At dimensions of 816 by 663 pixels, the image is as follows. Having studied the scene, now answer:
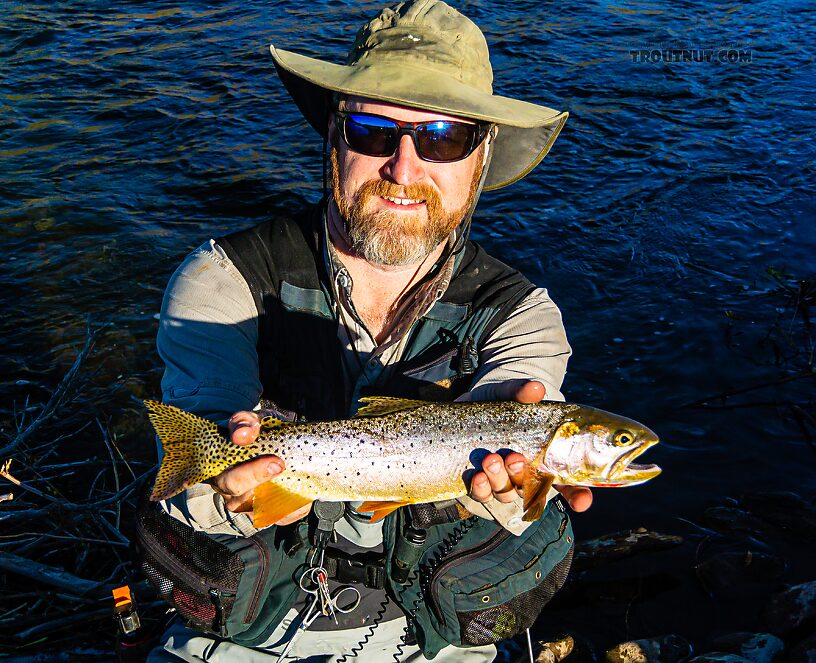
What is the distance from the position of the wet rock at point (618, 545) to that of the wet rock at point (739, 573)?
1.05 ft

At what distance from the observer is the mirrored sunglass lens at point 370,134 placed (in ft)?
13.1

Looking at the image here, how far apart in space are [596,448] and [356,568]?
4.30 feet

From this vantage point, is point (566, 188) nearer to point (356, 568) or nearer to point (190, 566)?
point (356, 568)

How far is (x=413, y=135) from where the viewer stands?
3992 millimetres

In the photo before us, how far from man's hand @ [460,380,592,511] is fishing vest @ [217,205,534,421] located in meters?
0.50

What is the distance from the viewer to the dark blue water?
7.73 meters

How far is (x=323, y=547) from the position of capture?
12.6ft

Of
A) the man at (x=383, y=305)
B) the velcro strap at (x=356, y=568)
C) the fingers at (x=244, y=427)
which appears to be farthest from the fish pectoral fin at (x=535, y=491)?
the fingers at (x=244, y=427)

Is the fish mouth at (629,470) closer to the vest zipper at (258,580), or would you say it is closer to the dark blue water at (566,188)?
the vest zipper at (258,580)

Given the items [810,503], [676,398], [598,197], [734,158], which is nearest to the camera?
[810,503]

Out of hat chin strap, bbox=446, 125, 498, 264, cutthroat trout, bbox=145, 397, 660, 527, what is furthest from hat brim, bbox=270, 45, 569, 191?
cutthroat trout, bbox=145, 397, 660, 527

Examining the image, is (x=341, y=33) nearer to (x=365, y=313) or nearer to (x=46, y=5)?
(x=46, y=5)

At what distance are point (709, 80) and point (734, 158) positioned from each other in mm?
2929

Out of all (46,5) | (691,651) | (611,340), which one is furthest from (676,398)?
(46,5)
